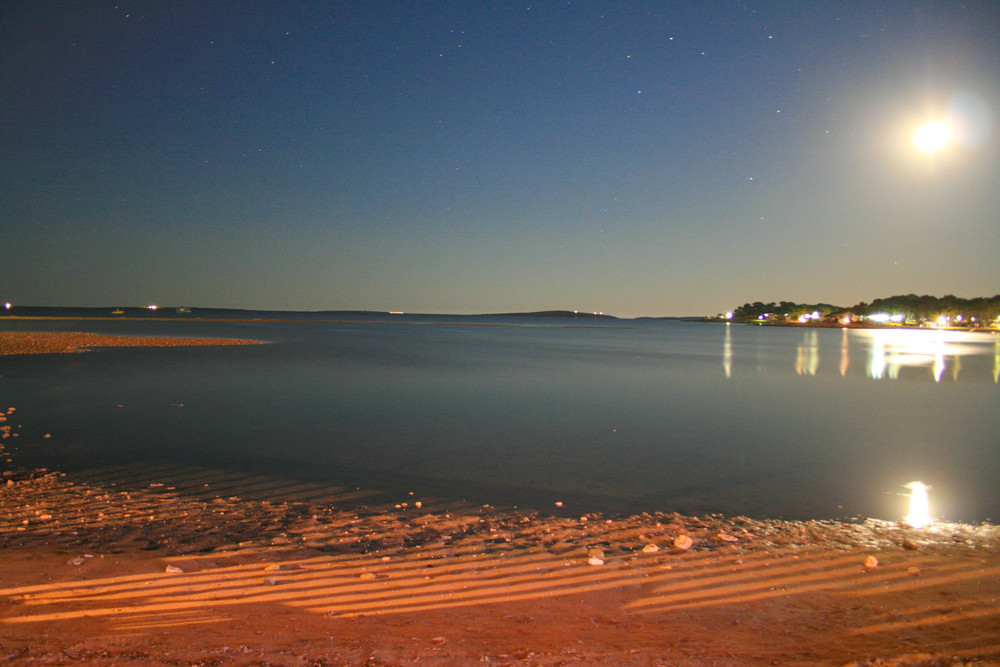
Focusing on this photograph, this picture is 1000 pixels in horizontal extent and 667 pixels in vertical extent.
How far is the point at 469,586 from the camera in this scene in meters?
5.26

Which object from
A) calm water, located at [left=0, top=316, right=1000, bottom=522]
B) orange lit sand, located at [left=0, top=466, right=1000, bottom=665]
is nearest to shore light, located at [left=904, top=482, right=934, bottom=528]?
calm water, located at [left=0, top=316, right=1000, bottom=522]

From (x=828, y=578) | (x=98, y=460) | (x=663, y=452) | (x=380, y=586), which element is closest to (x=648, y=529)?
(x=828, y=578)

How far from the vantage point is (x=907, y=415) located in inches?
750

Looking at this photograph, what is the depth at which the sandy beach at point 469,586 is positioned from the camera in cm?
412

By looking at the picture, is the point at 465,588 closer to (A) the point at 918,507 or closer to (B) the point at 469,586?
(B) the point at 469,586

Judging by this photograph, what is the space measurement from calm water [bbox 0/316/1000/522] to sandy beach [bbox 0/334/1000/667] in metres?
1.46

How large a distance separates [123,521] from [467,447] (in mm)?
6975

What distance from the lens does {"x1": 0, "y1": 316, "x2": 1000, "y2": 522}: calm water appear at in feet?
31.6

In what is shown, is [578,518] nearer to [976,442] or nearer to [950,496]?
[950,496]

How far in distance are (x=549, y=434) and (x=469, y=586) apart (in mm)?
9157

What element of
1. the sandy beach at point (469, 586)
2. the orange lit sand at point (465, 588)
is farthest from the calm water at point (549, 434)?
the orange lit sand at point (465, 588)

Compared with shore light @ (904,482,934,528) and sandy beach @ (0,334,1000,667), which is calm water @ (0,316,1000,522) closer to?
shore light @ (904,482,934,528)

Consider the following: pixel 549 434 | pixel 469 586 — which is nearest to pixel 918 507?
pixel 549 434

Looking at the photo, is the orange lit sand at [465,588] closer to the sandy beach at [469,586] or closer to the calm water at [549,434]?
the sandy beach at [469,586]
